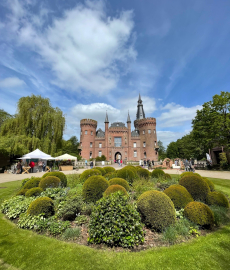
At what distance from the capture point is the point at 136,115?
5538 cm

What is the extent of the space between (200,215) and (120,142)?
42758mm

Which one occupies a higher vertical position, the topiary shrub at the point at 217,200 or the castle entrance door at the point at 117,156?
the castle entrance door at the point at 117,156

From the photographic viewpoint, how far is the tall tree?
22.7m

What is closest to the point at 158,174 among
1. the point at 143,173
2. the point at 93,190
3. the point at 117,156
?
the point at 143,173

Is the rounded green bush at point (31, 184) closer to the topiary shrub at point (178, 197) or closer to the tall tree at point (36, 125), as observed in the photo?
the topiary shrub at point (178, 197)

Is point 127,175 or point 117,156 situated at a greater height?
point 117,156

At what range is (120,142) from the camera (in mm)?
47219

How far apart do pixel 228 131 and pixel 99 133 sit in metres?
36.2

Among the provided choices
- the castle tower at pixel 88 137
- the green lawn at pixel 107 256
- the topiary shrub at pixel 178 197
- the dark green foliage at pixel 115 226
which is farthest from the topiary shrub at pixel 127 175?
the castle tower at pixel 88 137

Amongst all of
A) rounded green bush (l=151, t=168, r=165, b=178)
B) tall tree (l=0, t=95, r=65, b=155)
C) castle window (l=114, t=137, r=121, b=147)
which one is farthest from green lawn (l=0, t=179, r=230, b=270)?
castle window (l=114, t=137, r=121, b=147)

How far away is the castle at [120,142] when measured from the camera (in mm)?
45312

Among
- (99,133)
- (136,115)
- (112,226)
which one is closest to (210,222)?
(112,226)

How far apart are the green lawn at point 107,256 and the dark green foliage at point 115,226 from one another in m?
0.28

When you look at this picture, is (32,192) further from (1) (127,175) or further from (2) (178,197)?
(2) (178,197)
